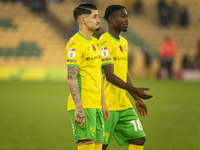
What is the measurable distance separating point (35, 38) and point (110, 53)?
2323 cm

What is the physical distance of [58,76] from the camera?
23984mm

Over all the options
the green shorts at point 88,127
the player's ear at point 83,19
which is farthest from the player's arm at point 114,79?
the player's ear at point 83,19

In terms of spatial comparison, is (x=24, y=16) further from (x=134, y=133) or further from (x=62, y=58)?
(x=134, y=133)

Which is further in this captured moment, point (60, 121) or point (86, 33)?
point (60, 121)

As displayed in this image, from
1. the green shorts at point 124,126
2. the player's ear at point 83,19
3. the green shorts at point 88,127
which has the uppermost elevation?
the player's ear at point 83,19

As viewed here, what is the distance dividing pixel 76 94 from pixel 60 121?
6614 mm

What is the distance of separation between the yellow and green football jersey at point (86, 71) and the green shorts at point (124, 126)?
2.79 ft

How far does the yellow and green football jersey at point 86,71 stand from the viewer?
4.91 m

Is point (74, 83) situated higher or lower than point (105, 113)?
higher

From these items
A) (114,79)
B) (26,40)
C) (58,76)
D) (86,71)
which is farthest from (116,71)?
(26,40)

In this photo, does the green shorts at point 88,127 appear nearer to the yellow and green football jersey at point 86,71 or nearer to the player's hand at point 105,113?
the yellow and green football jersey at point 86,71

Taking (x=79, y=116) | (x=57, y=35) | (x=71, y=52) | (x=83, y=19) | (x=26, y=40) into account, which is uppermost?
(x=83, y=19)

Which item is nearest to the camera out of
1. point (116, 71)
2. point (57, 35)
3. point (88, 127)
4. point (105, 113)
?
point (88, 127)

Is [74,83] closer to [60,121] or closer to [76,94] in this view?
[76,94]
